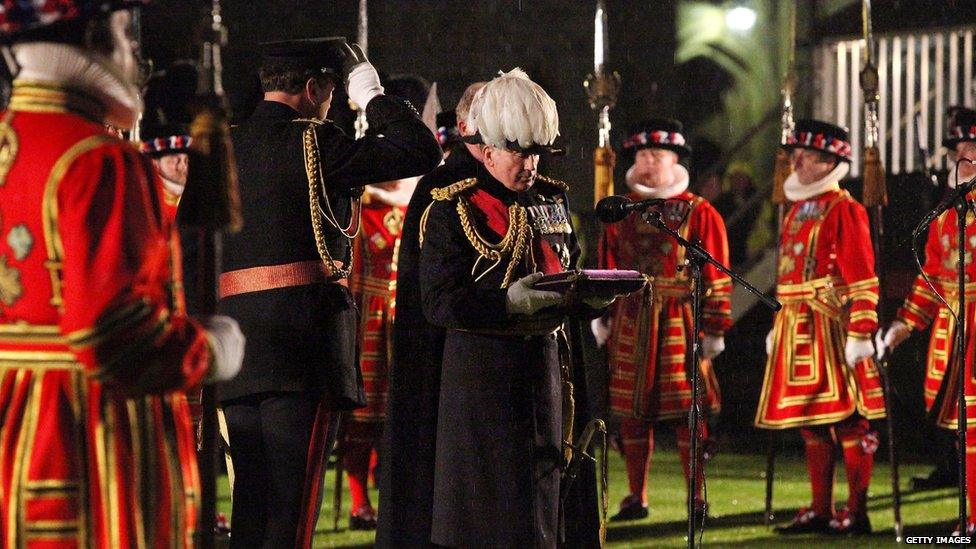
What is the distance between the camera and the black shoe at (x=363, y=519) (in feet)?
21.3

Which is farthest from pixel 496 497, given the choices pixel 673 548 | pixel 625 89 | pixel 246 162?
pixel 625 89

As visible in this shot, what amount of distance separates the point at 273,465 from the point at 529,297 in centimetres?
83

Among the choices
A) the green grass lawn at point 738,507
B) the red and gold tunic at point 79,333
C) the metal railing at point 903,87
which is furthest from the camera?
the metal railing at point 903,87

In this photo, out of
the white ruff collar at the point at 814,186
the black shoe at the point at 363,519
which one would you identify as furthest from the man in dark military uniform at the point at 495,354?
the white ruff collar at the point at 814,186

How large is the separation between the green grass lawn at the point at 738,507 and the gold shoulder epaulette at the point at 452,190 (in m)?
2.59

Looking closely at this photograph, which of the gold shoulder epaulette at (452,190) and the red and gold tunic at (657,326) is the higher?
the gold shoulder epaulette at (452,190)

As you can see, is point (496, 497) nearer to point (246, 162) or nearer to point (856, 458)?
point (246, 162)

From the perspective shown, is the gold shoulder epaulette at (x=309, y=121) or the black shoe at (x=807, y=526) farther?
the black shoe at (x=807, y=526)

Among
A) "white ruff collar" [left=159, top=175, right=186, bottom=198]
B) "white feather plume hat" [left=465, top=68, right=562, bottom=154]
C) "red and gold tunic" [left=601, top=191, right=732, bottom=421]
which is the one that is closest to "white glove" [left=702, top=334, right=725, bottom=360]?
"red and gold tunic" [left=601, top=191, right=732, bottom=421]

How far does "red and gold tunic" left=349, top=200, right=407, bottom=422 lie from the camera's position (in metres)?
6.59

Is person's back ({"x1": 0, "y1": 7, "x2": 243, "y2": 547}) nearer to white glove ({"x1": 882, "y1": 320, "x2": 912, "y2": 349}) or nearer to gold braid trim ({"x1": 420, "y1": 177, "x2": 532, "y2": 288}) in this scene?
gold braid trim ({"x1": 420, "y1": 177, "x2": 532, "y2": 288})

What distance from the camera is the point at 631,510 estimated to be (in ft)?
22.4

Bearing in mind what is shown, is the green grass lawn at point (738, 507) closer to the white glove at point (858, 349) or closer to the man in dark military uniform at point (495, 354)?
the white glove at point (858, 349)

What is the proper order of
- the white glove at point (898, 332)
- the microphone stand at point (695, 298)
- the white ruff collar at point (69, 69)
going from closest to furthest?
the white ruff collar at point (69, 69) → the microphone stand at point (695, 298) → the white glove at point (898, 332)
